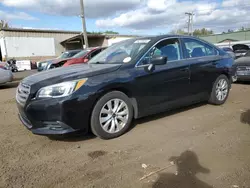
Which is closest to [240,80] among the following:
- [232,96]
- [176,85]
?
[232,96]

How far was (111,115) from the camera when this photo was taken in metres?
3.52

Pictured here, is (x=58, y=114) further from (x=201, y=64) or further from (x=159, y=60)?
(x=201, y=64)

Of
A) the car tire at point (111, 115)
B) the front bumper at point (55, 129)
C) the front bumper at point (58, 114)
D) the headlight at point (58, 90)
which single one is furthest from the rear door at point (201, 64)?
the front bumper at point (55, 129)

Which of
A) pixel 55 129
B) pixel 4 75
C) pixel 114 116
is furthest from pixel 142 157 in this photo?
pixel 4 75

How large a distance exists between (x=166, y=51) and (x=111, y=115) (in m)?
1.64

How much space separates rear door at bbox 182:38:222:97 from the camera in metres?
4.49

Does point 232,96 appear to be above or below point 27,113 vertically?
below

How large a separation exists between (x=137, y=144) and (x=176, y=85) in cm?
145

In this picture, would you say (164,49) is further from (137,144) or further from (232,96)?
(232,96)

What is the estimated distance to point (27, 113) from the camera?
3234 millimetres

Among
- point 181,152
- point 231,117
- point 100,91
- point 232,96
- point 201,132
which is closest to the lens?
point 181,152

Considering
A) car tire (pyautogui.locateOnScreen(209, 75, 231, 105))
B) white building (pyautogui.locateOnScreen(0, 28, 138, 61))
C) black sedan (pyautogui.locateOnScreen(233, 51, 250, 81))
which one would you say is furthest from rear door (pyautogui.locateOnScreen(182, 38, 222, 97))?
white building (pyautogui.locateOnScreen(0, 28, 138, 61))

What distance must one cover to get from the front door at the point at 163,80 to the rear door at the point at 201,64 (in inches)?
7.3

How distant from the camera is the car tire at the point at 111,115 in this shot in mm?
3375
